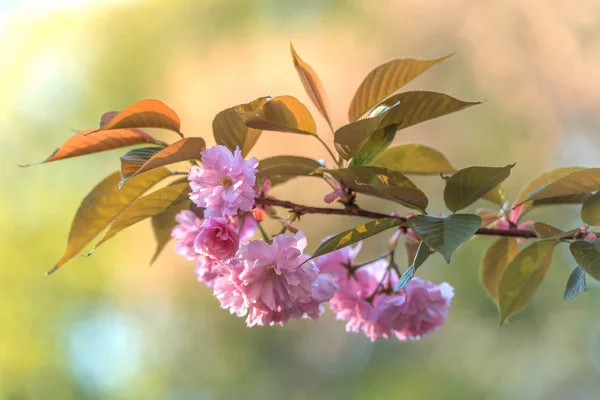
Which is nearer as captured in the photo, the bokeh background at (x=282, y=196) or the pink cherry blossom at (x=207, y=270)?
the pink cherry blossom at (x=207, y=270)

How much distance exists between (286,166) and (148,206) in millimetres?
130

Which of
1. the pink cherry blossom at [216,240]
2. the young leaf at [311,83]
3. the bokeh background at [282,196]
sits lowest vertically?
the bokeh background at [282,196]

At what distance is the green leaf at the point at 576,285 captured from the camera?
1.61 ft

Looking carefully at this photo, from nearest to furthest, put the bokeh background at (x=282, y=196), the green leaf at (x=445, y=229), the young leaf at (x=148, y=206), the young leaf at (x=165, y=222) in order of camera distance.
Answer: the green leaf at (x=445, y=229) → the young leaf at (x=148, y=206) → the young leaf at (x=165, y=222) → the bokeh background at (x=282, y=196)

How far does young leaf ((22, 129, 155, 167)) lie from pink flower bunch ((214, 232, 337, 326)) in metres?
0.15

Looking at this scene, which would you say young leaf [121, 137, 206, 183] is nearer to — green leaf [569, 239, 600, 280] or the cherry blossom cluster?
the cherry blossom cluster

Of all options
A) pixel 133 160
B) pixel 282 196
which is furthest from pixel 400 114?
pixel 282 196

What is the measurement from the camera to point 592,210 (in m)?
0.54

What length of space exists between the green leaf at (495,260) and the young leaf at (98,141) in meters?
0.37

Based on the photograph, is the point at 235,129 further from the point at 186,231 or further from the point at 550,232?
the point at 550,232

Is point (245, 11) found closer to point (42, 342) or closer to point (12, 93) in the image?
point (12, 93)

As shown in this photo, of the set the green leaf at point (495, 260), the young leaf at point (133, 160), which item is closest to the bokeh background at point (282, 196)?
the green leaf at point (495, 260)

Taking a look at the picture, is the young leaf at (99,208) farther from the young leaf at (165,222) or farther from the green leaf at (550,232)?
the green leaf at (550,232)

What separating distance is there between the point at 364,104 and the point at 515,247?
0.24 metres
